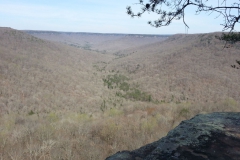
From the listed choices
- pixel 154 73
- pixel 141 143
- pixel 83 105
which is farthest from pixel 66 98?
pixel 154 73

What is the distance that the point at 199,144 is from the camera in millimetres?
2326

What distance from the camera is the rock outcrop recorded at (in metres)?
2.13

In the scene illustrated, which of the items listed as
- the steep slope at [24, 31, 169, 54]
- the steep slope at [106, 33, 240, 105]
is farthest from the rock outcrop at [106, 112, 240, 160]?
the steep slope at [24, 31, 169, 54]

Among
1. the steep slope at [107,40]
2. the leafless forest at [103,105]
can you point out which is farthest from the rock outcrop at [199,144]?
the steep slope at [107,40]

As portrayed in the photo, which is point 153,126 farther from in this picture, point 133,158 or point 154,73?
point 154,73

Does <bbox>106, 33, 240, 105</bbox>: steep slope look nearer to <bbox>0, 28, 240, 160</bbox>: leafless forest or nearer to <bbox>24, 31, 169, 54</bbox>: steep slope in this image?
<bbox>0, 28, 240, 160</bbox>: leafless forest

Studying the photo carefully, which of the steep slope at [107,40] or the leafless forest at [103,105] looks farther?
the steep slope at [107,40]

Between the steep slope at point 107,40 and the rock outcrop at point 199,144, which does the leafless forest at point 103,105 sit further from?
the steep slope at point 107,40

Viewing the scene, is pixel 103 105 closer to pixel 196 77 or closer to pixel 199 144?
→ pixel 199 144

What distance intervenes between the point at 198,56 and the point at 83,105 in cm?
2473

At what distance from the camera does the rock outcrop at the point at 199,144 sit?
2127 mm

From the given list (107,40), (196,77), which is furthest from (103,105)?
(107,40)

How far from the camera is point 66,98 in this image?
15656 mm

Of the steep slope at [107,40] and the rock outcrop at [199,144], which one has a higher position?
the steep slope at [107,40]
